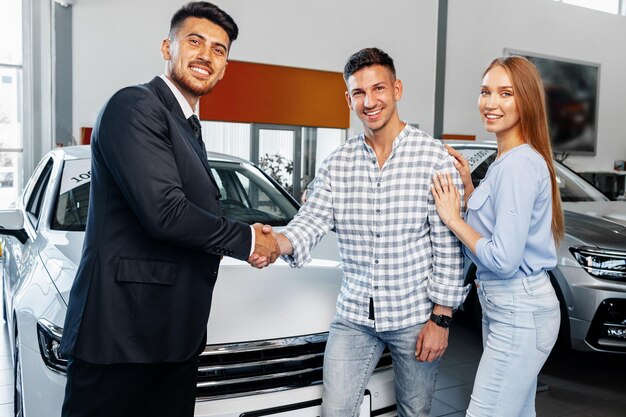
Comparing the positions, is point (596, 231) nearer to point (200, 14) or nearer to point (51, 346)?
point (200, 14)

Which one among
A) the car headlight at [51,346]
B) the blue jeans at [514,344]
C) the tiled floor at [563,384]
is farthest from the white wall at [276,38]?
the blue jeans at [514,344]

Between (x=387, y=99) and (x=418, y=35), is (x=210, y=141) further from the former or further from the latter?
(x=387, y=99)

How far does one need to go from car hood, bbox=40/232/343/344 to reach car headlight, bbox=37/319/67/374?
10cm

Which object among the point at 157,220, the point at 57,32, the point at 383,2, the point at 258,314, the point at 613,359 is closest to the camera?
the point at 157,220

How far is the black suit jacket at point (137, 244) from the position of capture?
131cm

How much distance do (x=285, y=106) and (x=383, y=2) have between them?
2708mm

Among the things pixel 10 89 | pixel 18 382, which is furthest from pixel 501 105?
pixel 10 89

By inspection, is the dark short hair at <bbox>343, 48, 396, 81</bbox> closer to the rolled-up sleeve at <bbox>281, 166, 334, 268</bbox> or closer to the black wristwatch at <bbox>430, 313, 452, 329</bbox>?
the rolled-up sleeve at <bbox>281, 166, 334, 268</bbox>

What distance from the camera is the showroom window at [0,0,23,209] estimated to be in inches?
309

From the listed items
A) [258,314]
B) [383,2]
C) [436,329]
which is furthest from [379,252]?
[383,2]

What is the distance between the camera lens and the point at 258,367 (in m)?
1.71

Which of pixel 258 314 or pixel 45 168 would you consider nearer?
pixel 258 314

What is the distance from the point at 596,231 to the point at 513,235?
2108 mm

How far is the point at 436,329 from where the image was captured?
1.65 metres
